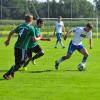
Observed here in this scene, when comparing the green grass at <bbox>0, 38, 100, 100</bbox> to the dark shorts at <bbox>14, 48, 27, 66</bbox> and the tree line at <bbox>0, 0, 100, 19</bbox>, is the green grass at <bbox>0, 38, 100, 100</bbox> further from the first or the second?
the tree line at <bbox>0, 0, 100, 19</bbox>

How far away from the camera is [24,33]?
603 inches

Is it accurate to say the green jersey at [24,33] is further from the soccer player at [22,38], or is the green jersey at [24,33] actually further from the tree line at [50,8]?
the tree line at [50,8]

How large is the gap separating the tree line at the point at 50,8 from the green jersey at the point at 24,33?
5121 cm

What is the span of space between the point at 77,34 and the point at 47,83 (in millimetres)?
3741

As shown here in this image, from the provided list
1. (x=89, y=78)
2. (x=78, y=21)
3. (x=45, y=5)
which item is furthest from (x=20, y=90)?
(x=45, y=5)

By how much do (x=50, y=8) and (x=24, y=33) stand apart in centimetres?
5755

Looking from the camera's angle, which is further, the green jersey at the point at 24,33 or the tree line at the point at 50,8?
the tree line at the point at 50,8

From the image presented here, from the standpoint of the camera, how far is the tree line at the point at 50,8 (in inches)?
2756

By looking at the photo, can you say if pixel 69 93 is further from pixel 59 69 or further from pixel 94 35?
pixel 94 35

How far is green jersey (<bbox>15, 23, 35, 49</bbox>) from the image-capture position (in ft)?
50.1

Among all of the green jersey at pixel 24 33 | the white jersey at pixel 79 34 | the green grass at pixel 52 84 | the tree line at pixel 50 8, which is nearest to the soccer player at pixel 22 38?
the green jersey at pixel 24 33

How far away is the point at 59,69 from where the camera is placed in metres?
19.0

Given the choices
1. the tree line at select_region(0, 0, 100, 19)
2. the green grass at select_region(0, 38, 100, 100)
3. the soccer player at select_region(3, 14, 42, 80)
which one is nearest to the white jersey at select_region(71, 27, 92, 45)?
the green grass at select_region(0, 38, 100, 100)

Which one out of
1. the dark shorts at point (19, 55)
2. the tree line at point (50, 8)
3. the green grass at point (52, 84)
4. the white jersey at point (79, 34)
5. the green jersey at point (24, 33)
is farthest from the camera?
the tree line at point (50, 8)
